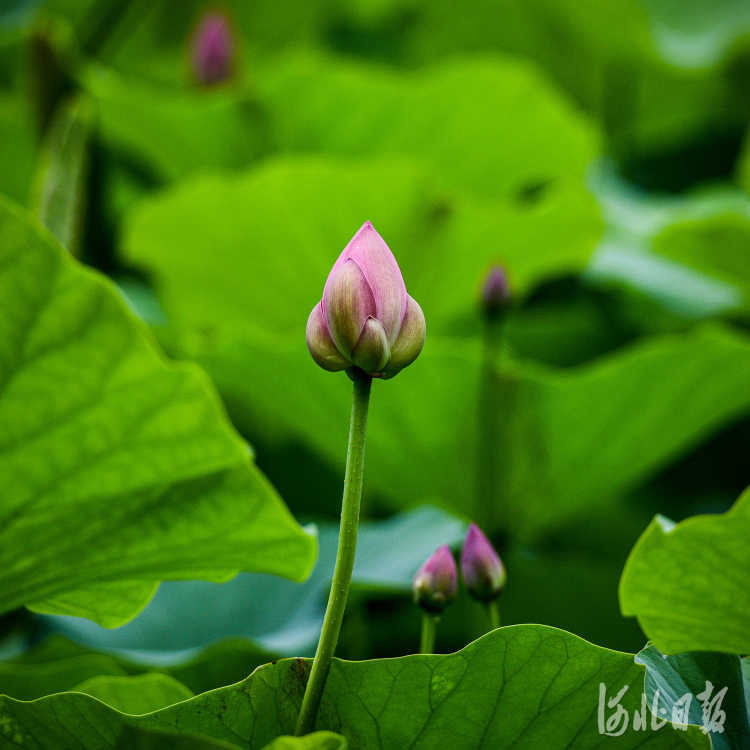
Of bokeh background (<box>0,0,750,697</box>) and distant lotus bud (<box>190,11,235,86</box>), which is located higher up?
distant lotus bud (<box>190,11,235,86</box>)

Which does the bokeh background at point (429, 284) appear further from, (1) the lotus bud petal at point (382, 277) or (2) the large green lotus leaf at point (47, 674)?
(1) the lotus bud petal at point (382, 277)

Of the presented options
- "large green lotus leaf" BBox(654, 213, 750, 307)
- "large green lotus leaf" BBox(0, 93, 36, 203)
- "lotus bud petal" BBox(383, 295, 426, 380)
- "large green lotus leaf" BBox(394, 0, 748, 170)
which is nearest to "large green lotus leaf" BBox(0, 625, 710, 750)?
"lotus bud petal" BBox(383, 295, 426, 380)

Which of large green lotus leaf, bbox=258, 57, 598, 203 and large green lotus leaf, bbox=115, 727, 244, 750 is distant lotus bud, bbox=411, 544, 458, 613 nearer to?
large green lotus leaf, bbox=115, 727, 244, 750

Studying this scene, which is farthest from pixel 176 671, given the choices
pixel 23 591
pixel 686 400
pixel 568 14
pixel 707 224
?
pixel 568 14

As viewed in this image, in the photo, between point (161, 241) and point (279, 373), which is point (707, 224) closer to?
point (279, 373)

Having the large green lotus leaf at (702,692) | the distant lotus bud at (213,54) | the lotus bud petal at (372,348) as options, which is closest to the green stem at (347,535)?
the lotus bud petal at (372,348)

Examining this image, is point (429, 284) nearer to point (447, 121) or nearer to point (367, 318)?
point (447, 121)

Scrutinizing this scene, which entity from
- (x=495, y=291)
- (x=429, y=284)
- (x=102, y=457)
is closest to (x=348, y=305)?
(x=102, y=457)
